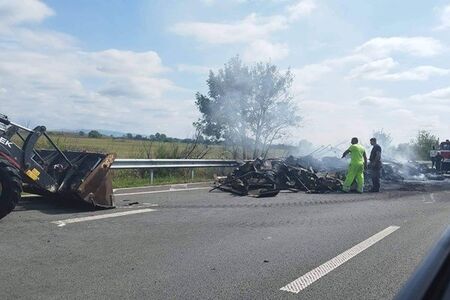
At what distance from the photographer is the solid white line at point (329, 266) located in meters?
4.73

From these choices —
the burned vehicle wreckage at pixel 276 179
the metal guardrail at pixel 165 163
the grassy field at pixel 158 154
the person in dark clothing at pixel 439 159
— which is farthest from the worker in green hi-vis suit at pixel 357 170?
the person in dark clothing at pixel 439 159

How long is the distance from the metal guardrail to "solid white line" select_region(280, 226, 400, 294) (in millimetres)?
8196

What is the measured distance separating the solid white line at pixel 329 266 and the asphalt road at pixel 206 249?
0.02m

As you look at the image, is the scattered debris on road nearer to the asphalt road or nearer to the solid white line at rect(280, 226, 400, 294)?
the asphalt road

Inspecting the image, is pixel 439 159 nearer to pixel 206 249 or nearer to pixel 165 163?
pixel 165 163

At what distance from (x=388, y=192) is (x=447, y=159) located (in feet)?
51.6

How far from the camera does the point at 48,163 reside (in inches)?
369

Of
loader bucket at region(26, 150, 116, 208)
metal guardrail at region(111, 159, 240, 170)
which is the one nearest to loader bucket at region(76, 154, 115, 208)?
loader bucket at region(26, 150, 116, 208)

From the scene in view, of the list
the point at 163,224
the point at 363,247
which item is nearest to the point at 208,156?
the point at 163,224

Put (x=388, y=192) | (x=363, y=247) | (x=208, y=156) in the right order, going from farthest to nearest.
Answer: (x=208, y=156), (x=388, y=192), (x=363, y=247)

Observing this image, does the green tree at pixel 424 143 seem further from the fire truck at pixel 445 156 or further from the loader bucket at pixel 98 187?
the loader bucket at pixel 98 187

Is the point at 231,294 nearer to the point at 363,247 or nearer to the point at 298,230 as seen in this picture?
the point at 363,247

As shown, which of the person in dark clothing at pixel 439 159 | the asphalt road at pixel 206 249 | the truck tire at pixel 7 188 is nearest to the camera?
the asphalt road at pixel 206 249

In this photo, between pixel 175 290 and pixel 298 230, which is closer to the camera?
pixel 175 290
